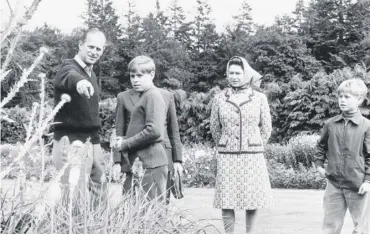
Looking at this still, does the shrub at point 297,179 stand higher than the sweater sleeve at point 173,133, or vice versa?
the sweater sleeve at point 173,133

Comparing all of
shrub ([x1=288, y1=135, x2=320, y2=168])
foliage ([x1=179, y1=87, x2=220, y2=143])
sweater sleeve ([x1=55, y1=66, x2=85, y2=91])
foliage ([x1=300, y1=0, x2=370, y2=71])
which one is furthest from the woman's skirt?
foliage ([x1=300, y1=0, x2=370, y2=71])

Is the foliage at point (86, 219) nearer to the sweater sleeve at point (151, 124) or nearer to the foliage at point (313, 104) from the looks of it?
the sweater sleeve at point (151, 124)

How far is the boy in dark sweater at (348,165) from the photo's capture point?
3893mm

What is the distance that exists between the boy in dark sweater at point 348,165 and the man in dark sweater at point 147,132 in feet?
3.96

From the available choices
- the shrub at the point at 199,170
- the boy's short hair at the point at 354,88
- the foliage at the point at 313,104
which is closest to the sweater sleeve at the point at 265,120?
the boy's short hair at the point at 354,88

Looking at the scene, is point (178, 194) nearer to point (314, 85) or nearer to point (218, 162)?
point (218, 162)

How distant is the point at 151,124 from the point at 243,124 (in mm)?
899

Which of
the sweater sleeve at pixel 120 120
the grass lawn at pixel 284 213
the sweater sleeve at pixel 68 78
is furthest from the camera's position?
the grass lawn at pixel 284 213

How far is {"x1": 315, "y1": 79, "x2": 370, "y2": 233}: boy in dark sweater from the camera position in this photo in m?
3.89

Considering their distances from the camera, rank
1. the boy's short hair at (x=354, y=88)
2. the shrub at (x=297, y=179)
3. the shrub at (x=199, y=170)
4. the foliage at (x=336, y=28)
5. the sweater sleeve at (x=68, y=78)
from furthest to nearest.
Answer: the foliage at (x=336, y=28), the shrub at (x=199, y=170), the shrub at (x=297, y=179), the boy's short hair at (x=354, y=88), the sweater sleeve at (x=68, y=78)

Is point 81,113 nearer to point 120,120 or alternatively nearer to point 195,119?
point 120,120

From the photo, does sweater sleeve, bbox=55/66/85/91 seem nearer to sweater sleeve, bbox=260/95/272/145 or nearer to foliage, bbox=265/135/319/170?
sweater sleeve, bbox=260/95/272/145

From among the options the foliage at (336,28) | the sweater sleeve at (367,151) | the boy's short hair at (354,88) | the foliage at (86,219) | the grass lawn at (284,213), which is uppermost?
the foliage at (336,28)

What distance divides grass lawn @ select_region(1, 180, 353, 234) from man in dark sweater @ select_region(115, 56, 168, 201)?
238 mm
